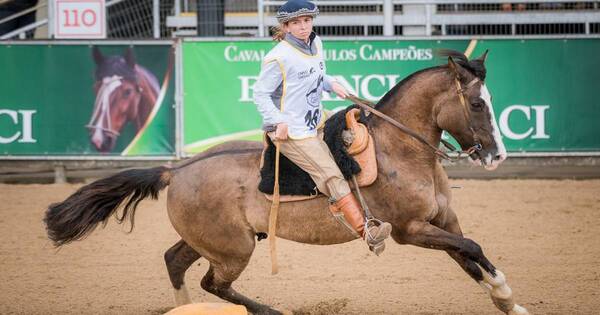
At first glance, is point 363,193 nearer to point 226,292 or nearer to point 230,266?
point 230,266

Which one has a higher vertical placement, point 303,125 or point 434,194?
point 303,125

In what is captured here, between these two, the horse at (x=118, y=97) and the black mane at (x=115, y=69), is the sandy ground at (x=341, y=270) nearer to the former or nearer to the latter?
the horse at (x=118, y=97)

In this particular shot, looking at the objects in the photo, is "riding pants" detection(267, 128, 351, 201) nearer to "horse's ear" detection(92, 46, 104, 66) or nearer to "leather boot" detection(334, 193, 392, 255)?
"leather boot" detection(334, 193, 392, 255)

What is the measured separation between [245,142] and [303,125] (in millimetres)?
799

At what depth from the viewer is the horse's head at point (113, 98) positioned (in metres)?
A: 13.7

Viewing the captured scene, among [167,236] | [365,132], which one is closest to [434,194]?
[365,132]

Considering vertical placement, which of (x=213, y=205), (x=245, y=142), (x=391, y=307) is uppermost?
A: (x=245, y=142)

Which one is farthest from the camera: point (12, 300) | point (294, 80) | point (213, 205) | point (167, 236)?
point (167, 236)

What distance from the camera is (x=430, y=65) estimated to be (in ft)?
44.5

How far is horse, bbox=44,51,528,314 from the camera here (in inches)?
251

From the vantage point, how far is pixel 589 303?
7.28 m

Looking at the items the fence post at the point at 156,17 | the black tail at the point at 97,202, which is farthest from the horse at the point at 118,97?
the black tail at the point at 97,202

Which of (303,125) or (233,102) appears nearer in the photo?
(303,125)

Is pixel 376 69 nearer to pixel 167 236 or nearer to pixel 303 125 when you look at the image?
pixel 167 236
